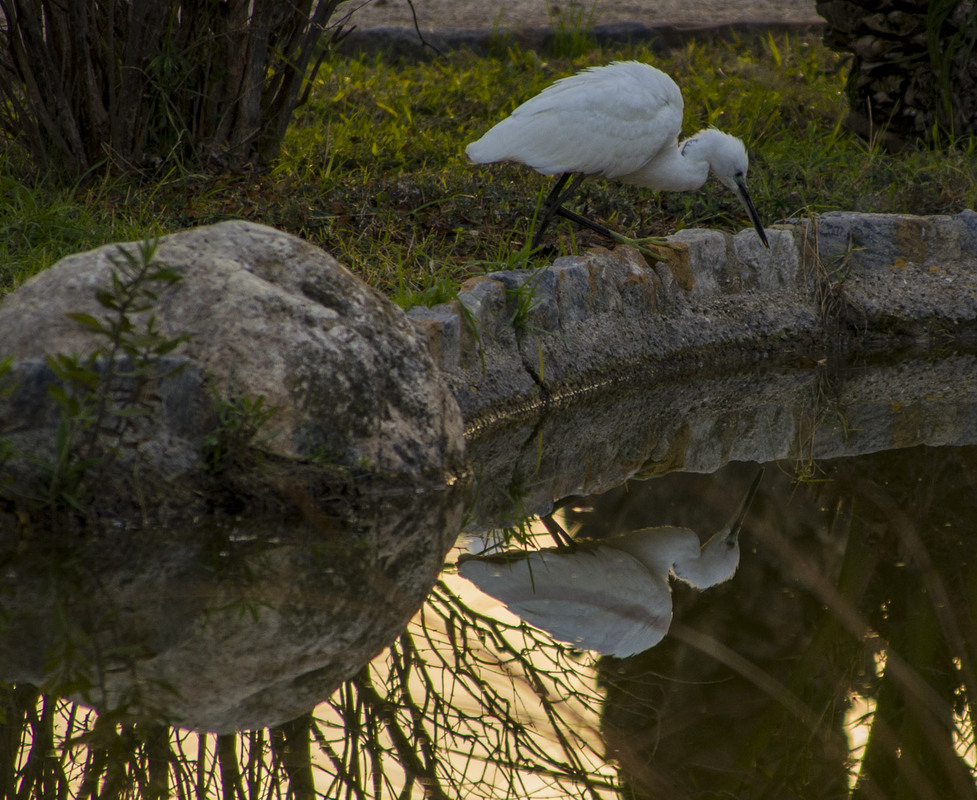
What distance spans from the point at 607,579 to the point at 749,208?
2.33m

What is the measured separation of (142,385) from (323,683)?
2.86ft

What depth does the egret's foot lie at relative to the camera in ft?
14.0

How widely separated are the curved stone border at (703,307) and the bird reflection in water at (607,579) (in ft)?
2.56

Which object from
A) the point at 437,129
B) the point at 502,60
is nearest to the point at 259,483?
the point at 437,129

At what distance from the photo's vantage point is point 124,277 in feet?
8.53

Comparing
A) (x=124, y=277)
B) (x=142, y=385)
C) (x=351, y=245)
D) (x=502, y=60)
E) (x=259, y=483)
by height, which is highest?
(x=124, y=277)

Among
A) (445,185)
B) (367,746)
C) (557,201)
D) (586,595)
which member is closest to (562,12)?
(445,185)

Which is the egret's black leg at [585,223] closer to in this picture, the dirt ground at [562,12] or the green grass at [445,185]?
the green grass at [445,185]

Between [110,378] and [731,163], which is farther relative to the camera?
[731,163]

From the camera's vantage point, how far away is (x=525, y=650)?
2.27m

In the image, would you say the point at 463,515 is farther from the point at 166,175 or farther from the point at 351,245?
the point at 166,175

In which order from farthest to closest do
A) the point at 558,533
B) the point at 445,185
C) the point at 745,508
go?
the point at 445,185, the point at 745,508, the point at 558,533

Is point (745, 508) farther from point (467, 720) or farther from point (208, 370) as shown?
point (208, 370)

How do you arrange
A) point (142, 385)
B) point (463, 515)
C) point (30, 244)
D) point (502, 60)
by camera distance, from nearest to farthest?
point (142, 385), point (463, 515), point (30, 244), point (502, 60)
